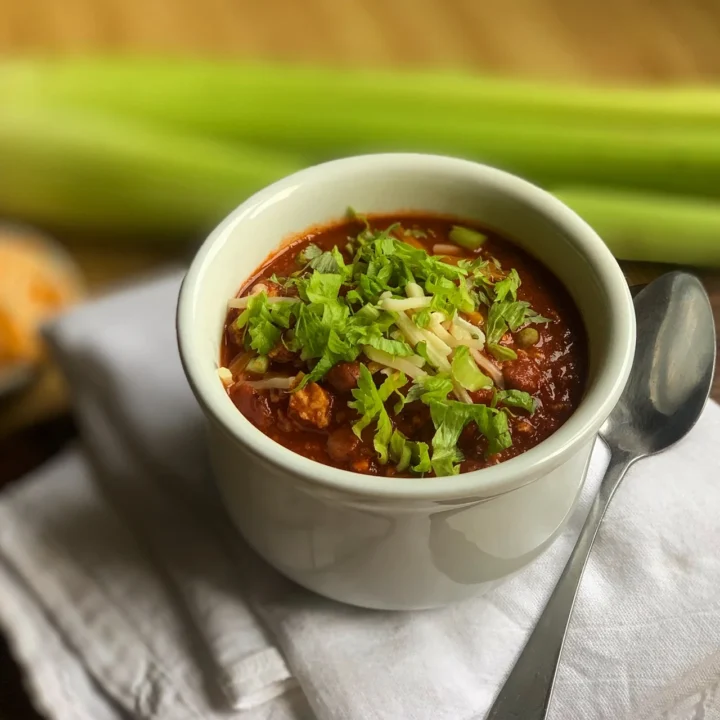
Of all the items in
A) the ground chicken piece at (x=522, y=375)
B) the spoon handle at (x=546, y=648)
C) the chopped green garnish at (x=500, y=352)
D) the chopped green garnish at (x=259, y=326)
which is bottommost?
the spoon handle at (x=546, y=648)

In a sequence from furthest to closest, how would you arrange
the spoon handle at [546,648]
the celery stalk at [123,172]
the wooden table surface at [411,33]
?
the wooden table surface at [411,33] < the celery stalk at [123,172] < the spoon handle at [546,648]

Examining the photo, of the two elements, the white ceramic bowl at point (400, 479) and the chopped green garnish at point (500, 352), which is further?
the chopped green garnish at point (500, 352)

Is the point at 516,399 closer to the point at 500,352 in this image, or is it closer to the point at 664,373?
the point at 500,352

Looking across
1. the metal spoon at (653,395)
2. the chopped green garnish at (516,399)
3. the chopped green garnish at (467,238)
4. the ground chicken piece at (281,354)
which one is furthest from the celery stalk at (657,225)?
the ground chicken piece at (281,354)

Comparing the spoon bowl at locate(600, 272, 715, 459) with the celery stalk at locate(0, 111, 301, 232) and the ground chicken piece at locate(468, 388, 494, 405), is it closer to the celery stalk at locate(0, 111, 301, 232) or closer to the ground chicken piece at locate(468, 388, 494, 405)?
the ground chicken piece at locate(468, 388, 494, 405)

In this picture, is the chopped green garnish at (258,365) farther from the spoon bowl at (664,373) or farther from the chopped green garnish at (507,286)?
the spoon bowl at (664,373)
